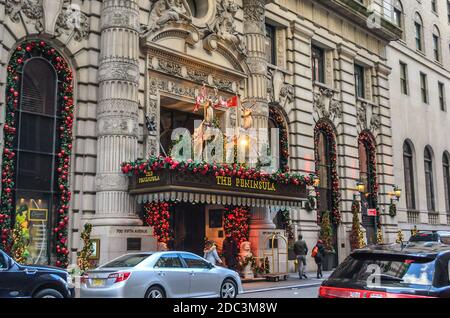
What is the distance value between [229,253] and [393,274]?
54.9ft

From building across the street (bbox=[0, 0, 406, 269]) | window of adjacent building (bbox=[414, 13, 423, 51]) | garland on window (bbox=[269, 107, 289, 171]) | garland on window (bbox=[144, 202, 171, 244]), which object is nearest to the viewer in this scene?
building across the street (bbox=[0, 0, 406, 269])

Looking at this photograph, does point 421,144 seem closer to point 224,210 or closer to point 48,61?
point 224,210

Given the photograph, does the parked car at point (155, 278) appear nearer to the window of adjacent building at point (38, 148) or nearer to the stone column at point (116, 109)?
the stone column at point (116, 109)

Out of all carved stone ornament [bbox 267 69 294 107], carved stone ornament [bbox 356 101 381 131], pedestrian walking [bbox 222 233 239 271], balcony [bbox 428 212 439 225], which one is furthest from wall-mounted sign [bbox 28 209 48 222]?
balcony [bbox 428 212 439 225]

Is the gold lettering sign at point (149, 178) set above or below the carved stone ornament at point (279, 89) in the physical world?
below

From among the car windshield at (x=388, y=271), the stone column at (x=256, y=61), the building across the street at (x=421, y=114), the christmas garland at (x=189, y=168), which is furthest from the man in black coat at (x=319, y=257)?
the car windshield at (x=388, y=271)

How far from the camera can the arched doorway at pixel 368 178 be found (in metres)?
35.7

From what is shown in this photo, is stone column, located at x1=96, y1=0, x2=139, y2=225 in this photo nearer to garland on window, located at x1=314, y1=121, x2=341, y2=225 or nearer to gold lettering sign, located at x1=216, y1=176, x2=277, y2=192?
gold lettering sign, located at x1=216, y1=176, x2=277, y2=192

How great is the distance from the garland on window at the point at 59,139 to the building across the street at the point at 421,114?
85.6ft

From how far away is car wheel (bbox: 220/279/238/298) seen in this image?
1549 centimetres

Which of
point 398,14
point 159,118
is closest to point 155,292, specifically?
point 159,118

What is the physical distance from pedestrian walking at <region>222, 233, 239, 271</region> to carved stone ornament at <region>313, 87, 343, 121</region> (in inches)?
468

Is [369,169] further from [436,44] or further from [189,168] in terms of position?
[189,168]

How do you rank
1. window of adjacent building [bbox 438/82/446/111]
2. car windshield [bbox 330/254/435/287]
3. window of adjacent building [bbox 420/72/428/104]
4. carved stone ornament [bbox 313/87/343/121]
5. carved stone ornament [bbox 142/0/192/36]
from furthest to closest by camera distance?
window of adjacent building [bbox 438/82/446/111] < window of adjacent building [bbox 420/72/428/104] < carved stone ornament [bbox 313/87/343/121] < carved stone ornament [bbox 142/0/192/36] < car windshield [bbox 330/254/435/287]
